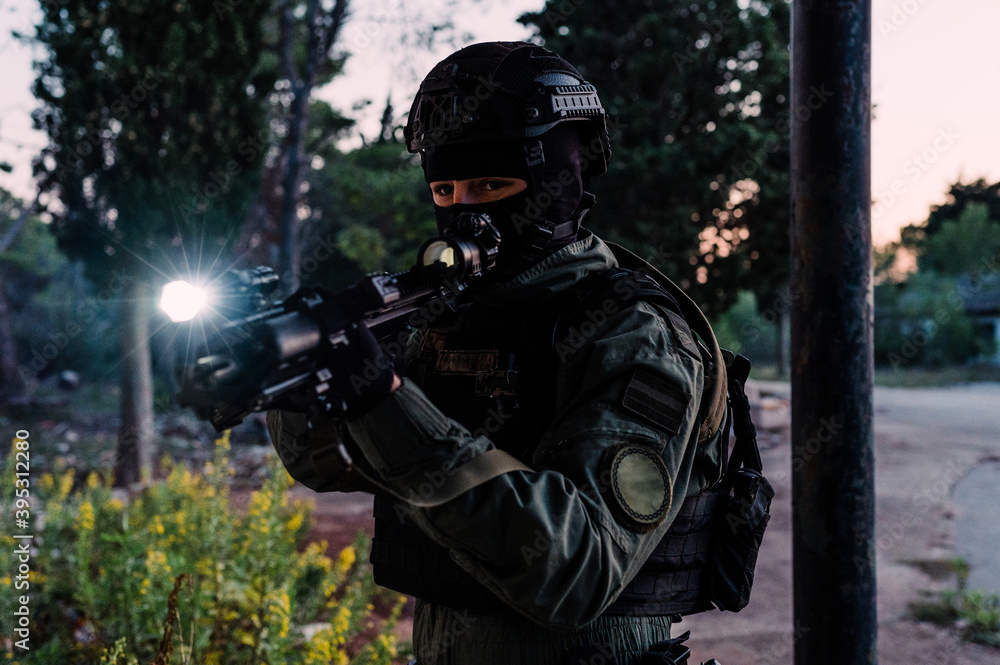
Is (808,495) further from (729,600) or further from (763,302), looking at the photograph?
(763,302)

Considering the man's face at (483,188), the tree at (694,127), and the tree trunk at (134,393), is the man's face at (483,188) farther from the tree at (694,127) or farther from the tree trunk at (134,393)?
the tree at (694,127)

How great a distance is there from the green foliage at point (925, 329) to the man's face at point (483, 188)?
3078 centimetres

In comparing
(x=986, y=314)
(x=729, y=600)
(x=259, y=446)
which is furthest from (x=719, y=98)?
(x=986, y=314)

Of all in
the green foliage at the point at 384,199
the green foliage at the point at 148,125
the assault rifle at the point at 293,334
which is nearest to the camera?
the assault rifle at the point at 293,334

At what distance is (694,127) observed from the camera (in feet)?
40.2

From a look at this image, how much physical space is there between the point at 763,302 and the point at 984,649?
965 cm

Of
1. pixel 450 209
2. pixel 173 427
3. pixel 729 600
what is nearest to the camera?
pixel 729 600

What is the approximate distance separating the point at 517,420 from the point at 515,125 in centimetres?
74

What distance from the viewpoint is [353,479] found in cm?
128

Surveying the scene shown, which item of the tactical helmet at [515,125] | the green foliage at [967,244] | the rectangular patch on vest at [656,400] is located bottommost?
the rectangular patch on vest at [656,400]

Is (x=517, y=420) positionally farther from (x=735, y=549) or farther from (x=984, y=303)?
(x=984, y=303)

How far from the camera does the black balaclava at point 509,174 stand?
1.77 m

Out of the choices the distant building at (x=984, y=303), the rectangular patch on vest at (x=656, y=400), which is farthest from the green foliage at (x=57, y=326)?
the distant building at (x=984, y=303)

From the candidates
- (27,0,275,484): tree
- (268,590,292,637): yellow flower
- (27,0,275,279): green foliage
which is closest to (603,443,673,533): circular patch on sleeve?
(268,590,292,637): yellow flower
